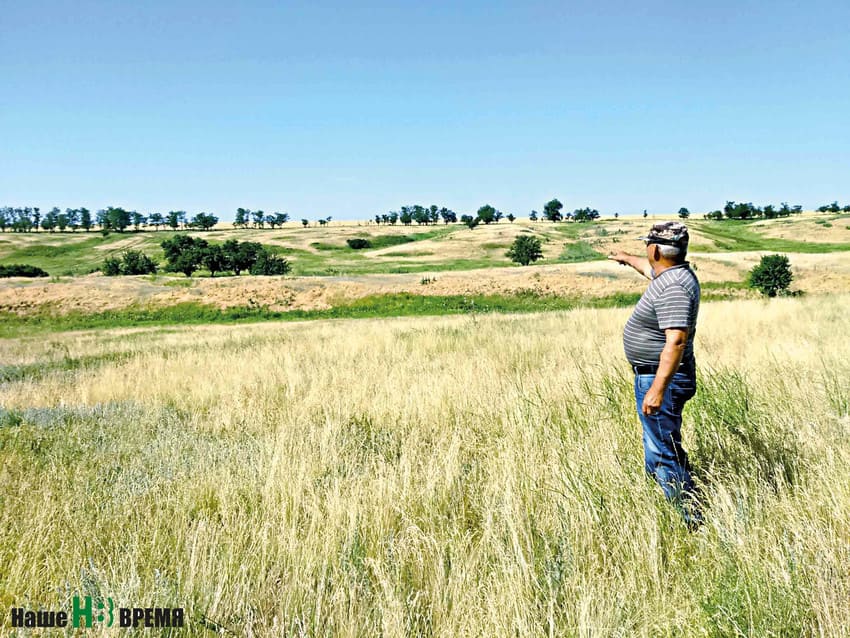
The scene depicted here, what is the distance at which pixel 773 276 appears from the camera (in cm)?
3020

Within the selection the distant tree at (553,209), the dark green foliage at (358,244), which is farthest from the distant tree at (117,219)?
the distant tree at (553,209)

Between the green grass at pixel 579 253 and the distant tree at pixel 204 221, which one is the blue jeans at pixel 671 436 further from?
the distant tree at pixel 204 221

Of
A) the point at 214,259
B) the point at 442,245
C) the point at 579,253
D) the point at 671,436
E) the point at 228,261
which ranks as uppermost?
the point at 442,245

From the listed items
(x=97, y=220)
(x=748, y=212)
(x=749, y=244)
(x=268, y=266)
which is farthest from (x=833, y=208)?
(x=97, y=220)

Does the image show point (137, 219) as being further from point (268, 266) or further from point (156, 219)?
point (268, 266)

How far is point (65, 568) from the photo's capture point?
8.88 feet

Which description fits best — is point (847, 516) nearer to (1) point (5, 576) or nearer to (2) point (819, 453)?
(2) point (819, 453)

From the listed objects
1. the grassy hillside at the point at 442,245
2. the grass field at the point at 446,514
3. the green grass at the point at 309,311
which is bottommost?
the green grass at the point at 309,311

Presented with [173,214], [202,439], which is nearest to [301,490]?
[202,439]

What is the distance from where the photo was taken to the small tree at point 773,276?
1180 inches

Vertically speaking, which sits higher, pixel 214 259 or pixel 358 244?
pixel 358 244

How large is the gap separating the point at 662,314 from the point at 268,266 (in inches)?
2666

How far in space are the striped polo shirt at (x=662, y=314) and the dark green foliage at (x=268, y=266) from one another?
218 ft

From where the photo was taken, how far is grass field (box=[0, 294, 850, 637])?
2.29 m
